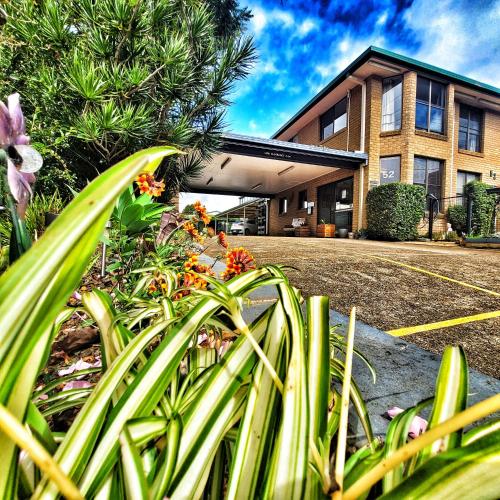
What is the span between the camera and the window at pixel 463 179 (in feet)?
34.0

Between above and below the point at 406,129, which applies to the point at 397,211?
below

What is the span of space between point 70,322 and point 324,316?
3.98ft

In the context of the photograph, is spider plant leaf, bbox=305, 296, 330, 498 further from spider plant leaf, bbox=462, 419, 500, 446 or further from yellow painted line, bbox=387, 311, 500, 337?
yellow painted line, bbox=387, 311, 500, 337

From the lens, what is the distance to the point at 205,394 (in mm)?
427

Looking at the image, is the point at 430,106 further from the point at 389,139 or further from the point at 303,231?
the point at 303,231

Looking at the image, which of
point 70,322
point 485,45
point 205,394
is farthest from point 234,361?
point 485,45

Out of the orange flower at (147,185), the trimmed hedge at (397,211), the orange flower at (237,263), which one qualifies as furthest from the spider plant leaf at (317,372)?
the trimmed hedge at (397,211)

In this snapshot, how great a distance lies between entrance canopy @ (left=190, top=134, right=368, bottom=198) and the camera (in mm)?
8477

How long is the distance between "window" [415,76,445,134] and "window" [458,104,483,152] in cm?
141

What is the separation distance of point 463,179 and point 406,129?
3.46 meters

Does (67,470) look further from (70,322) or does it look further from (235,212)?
(235,212)

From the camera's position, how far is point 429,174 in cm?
981

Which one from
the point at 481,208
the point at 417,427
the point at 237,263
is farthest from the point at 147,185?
the point at 481,208

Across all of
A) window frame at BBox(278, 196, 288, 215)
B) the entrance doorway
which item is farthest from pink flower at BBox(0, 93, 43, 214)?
window frame at BBox(278, 196, 288, 215)
